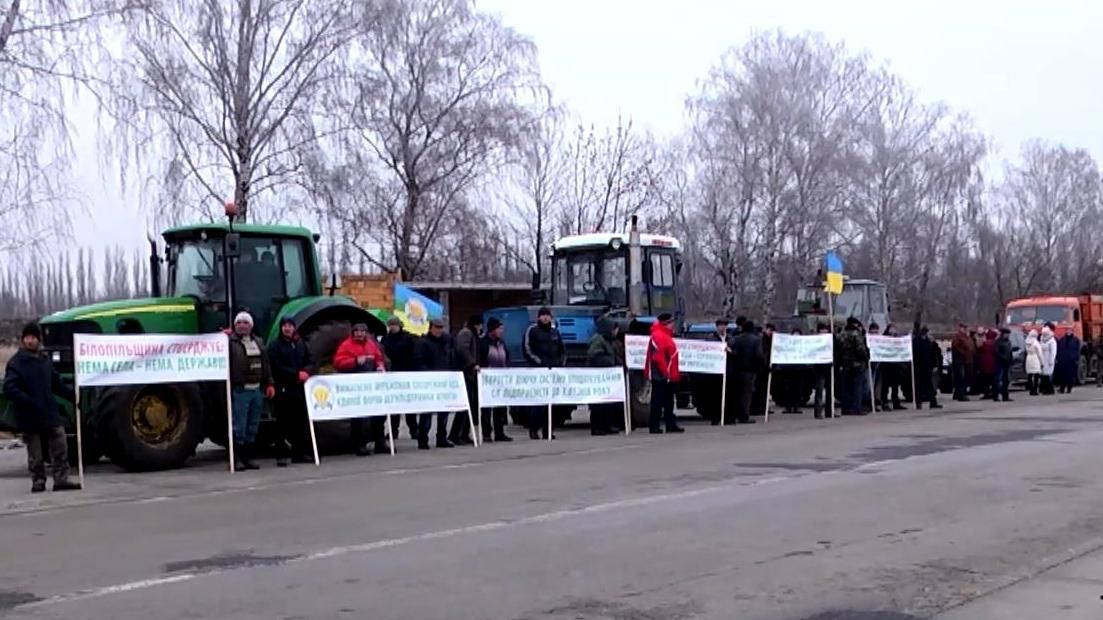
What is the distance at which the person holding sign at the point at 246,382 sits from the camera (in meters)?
15.3

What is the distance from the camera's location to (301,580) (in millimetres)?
8523

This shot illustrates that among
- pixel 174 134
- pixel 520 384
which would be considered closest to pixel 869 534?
pixel 520 384

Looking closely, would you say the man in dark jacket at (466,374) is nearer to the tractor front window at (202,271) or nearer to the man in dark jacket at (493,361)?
the man in dark jacket at (493,361)

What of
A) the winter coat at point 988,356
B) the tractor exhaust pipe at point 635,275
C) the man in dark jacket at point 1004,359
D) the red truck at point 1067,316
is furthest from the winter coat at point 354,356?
the red truck at point 1067,316

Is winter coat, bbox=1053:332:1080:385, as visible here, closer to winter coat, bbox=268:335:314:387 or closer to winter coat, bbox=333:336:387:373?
winter coat, bbox=333:336:387:373

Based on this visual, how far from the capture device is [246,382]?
50.2 ft

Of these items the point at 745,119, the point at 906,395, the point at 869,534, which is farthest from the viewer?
the point at 745,119

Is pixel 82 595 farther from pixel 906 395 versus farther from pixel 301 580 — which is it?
pixel 906 395

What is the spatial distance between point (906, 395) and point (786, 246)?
21.2m

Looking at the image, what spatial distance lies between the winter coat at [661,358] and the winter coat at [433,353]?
339cm

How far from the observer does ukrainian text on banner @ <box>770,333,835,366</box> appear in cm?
2403

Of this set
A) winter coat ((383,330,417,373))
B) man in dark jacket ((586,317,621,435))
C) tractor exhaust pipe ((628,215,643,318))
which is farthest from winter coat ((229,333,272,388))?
tractor exhaust pipe ((628,215,643,318))

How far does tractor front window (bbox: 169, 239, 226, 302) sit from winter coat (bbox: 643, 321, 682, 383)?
22.6ft

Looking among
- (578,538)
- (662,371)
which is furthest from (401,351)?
(578,538)
